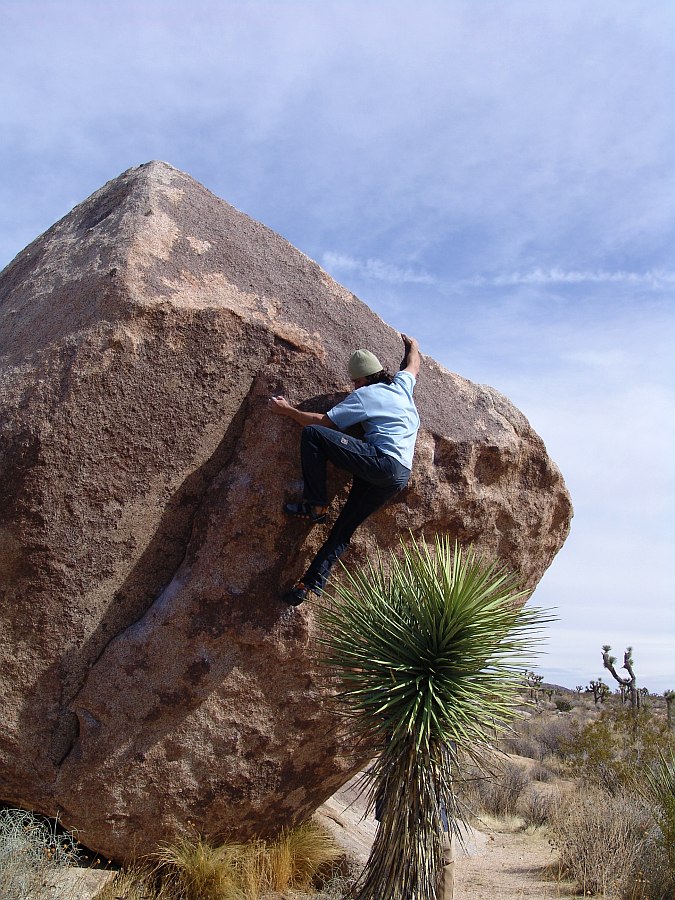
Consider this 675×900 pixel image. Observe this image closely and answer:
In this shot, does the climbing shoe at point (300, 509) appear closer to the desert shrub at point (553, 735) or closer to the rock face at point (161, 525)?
the rock face at point (161, 525)

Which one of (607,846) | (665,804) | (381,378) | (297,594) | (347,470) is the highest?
(381,378)

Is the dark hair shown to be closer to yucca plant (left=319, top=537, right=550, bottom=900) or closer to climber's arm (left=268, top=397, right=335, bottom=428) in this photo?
climber's arm (left=268, top=397, right=335, bottom=428)

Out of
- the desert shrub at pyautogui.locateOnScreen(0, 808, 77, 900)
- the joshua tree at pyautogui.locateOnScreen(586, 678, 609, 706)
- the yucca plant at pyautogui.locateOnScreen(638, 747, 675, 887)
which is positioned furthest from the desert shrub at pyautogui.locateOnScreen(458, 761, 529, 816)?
the joshua tree at pyautogui.locateOnScreen(586, 678, 609, 706)

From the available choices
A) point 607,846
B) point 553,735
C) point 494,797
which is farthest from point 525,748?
point 607,846

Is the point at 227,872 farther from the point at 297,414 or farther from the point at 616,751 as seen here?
the point at 616,751

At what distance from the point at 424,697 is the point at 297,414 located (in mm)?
1965

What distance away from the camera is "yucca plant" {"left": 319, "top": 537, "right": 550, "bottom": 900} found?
452 cm

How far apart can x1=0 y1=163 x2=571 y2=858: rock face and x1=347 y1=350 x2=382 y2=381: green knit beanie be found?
224 mm

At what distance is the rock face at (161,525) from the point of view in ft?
16.3

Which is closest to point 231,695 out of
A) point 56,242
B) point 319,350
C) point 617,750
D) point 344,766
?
point 344,766

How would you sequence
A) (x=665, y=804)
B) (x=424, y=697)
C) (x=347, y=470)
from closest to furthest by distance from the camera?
(x=424, y=697) < (x=347, y=470) < (x=665, y=804)

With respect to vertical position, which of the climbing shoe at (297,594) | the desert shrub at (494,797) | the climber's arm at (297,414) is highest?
the climber's arm at (297,414)

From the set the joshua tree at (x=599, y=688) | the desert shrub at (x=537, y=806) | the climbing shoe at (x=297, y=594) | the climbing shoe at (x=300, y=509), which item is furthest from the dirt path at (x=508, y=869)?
the joshua tree at (x=599, y=688)

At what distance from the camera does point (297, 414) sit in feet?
17.1
